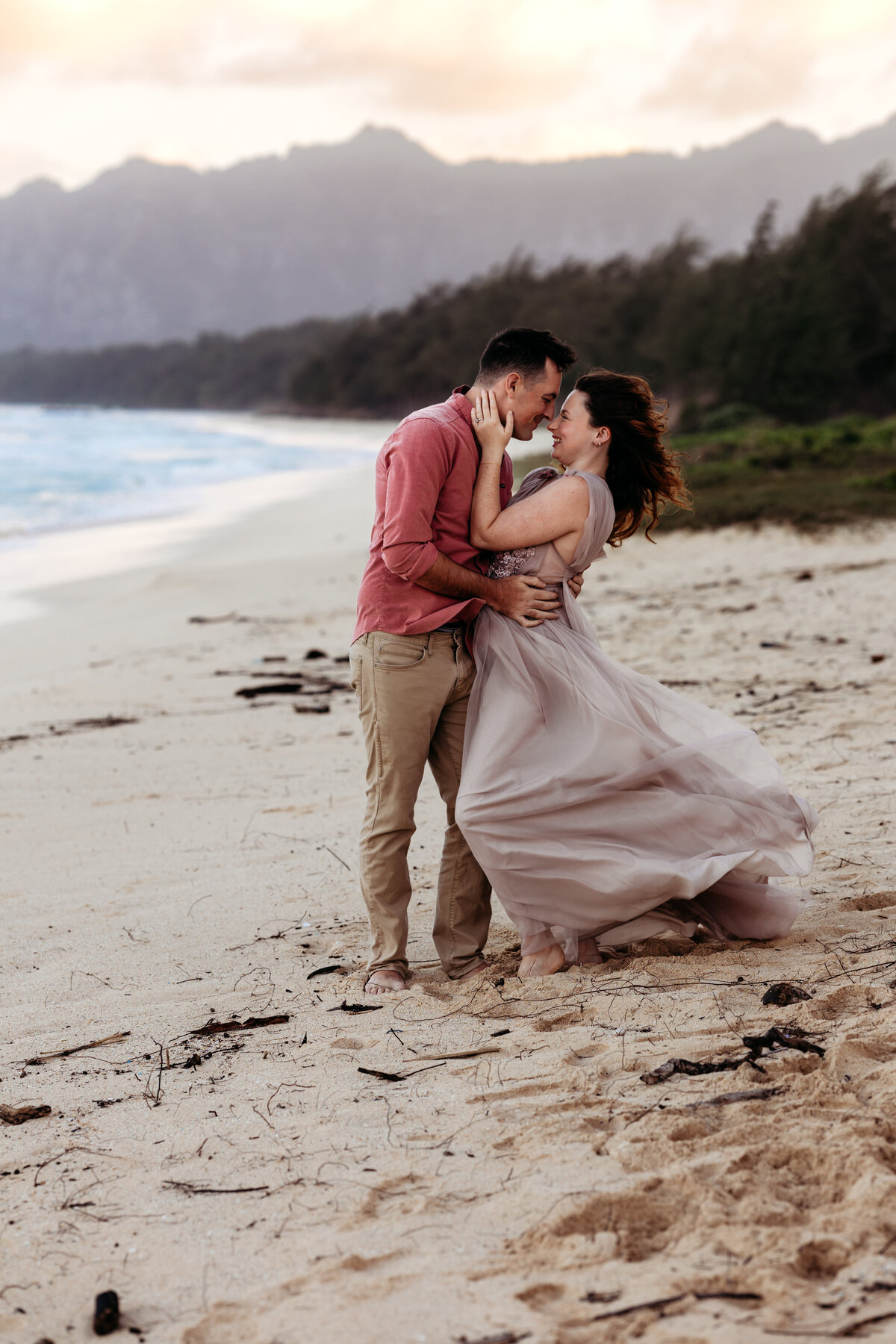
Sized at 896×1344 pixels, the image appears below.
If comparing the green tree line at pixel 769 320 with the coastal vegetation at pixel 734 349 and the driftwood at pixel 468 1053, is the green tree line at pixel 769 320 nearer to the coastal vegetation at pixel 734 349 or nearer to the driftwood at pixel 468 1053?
the coastal vegetation at pixel 734 349

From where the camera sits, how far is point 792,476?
51.3 feet

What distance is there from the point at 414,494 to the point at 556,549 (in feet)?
1.71

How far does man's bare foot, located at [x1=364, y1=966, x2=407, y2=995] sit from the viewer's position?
322 centimetres

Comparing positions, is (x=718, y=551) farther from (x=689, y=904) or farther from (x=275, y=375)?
(x=275, y=375)

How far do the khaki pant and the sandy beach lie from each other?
0.16 metres

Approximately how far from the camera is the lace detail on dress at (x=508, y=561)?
342cm

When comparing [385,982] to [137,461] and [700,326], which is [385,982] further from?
[137,461]

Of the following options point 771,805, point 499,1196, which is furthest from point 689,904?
point 499,1196

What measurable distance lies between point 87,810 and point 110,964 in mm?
1696

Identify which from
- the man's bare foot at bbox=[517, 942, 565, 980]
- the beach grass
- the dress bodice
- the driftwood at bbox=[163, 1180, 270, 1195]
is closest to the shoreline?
the beach grass

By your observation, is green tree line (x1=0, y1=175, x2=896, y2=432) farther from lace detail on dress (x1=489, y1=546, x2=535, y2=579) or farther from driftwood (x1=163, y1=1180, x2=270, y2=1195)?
driftwood (x1=163, y1=1180, x2=270, y2=1195)

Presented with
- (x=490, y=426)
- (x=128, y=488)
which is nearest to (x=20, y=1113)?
(x=490, y=426)

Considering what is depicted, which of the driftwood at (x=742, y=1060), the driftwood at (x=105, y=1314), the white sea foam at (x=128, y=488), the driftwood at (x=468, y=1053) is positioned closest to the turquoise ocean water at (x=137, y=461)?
the white sea foam at (x=128, y=488)

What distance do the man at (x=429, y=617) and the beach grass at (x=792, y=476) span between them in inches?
241
